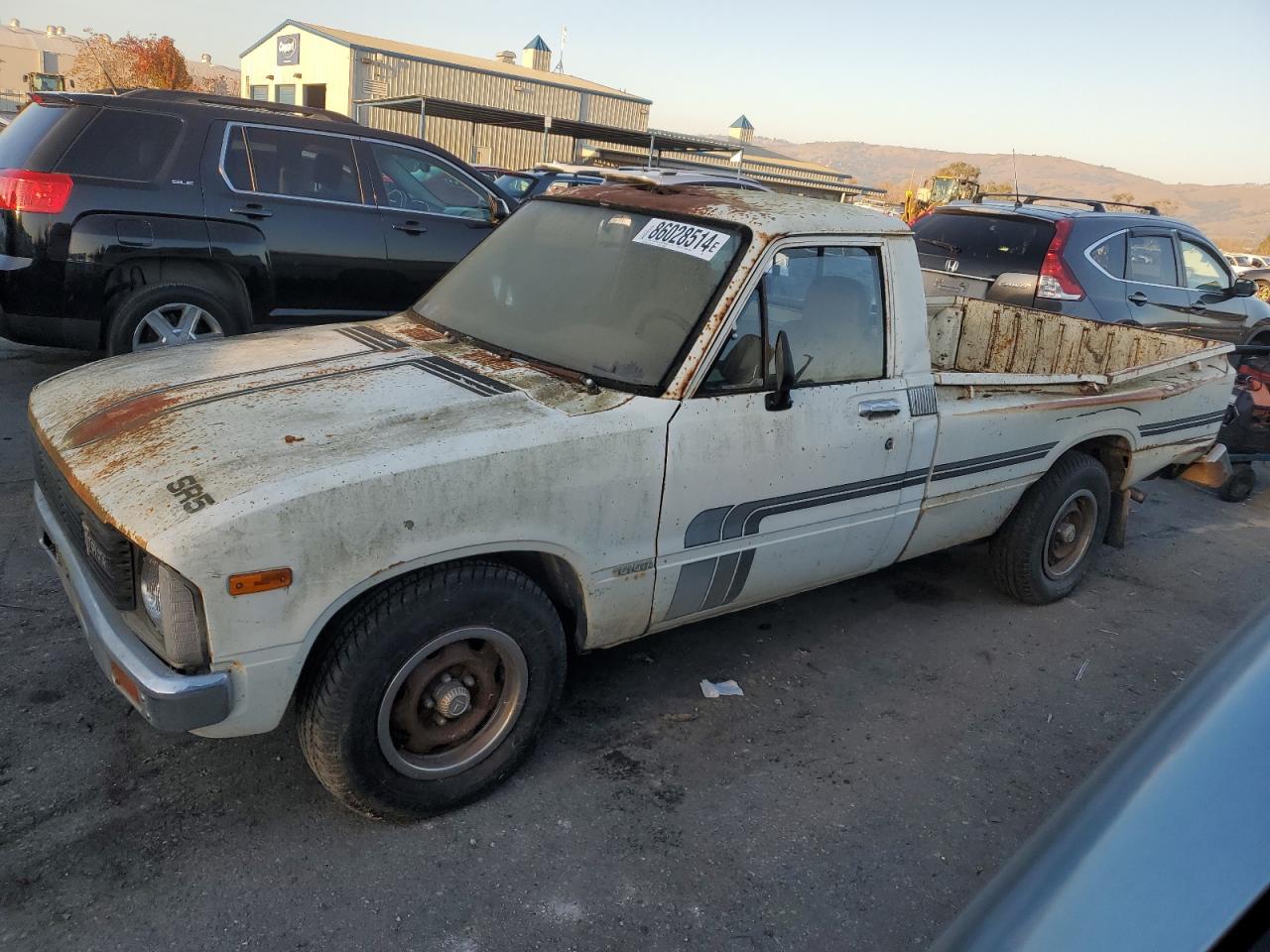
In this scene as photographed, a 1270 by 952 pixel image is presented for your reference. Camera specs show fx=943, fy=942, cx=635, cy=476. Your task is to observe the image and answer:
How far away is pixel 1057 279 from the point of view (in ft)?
24.2

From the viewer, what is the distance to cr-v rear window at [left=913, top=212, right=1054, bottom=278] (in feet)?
24.8

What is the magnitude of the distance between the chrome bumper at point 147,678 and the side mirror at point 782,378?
6.28 feet

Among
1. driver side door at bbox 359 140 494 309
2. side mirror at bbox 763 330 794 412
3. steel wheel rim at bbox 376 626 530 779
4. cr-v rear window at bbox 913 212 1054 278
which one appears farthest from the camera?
cr-v rear window at bbox 913 212 1054 278

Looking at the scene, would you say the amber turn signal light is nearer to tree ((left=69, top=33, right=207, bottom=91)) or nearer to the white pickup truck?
the white pickup truck

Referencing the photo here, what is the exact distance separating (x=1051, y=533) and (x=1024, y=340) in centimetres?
142

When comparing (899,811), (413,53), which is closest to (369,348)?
(899,811)

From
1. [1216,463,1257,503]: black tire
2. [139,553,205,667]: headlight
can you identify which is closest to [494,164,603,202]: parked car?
[1216,463,1257,503]: black tire

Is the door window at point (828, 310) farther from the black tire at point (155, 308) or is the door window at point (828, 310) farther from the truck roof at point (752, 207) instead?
the black tire at point (155, 308)

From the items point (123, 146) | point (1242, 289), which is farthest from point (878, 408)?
point (1242, 289)

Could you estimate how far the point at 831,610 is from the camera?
4633 millimetres

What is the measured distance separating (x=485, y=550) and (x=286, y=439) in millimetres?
629

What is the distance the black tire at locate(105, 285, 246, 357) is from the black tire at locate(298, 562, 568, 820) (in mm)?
4221

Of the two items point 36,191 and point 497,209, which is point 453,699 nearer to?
point 36,191

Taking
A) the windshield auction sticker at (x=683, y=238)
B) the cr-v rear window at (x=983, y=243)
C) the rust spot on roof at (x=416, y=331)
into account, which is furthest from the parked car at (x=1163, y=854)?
the cr-v rear window at (x=983, y=243)
